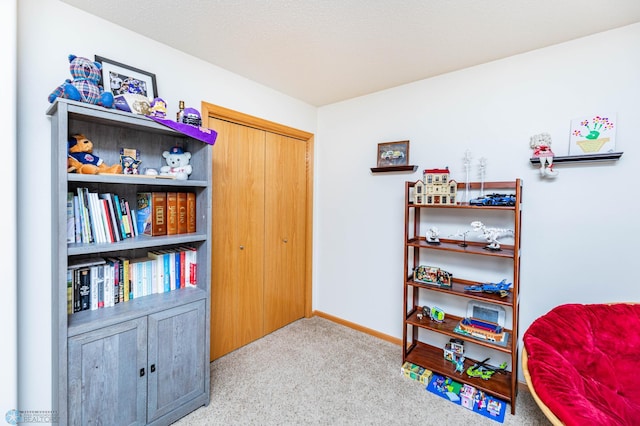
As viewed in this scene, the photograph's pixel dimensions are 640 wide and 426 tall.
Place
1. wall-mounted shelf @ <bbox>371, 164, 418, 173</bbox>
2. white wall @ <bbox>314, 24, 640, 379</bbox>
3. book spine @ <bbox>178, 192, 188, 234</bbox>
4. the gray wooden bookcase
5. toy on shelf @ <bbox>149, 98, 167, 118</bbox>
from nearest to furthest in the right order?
the gray wooden bookcase → toy on shelf @ <bbox>149, 98, 167, 118</bbox> → white wall @ <bbox>314, 24, 640, 379</bbox> → book spine @ <bbox>178, 192, 188, 234</bbox> → wall-mounted shelf @ <bbox>371, 164, 418, 173</bbox>

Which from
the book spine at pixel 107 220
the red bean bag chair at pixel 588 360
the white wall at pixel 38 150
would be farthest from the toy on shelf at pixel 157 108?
the red bean bag chair at pixel 588 360

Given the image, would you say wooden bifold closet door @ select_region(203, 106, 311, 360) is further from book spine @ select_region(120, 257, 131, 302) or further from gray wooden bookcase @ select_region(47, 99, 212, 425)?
book spine @ select_region(120, 257, 131, 302)

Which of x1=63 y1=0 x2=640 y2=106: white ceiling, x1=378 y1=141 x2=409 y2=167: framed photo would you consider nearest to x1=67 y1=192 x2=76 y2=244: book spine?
x1=63 y1=0 x2=640 y2=106: white ceiling

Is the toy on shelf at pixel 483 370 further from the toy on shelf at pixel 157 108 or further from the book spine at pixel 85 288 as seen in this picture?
the toy on shelf at pixel 157 108

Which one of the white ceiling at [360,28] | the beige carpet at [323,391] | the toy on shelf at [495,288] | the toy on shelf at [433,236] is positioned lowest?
the beige carpet at [323,391]

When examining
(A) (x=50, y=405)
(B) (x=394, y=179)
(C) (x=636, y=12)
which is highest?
(C) (x=636, y=12)

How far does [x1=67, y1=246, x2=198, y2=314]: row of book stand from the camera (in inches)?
59.1

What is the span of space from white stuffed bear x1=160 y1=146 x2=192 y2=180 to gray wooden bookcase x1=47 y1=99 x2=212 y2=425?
0.21 feet

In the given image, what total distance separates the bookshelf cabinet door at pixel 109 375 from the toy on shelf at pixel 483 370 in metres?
2.15

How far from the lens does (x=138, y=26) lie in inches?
69.9

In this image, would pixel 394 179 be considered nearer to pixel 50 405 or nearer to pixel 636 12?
pixel 636 12

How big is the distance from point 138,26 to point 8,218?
4.28ft

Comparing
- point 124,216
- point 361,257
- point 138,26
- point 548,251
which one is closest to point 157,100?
point 138,26

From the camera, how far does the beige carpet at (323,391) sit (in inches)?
70.4
